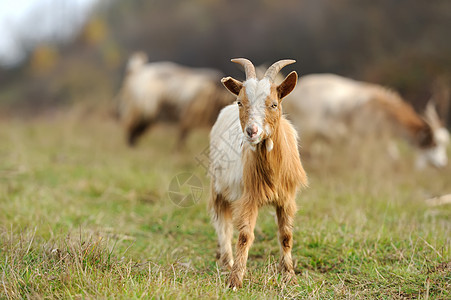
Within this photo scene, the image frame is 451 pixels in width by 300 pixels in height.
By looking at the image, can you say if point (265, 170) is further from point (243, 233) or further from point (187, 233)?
point (187, 233)

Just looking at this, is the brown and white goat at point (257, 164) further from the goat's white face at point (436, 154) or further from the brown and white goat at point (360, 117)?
the goat's white face at point (436, 154)

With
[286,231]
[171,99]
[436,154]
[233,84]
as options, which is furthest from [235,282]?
[171,99]

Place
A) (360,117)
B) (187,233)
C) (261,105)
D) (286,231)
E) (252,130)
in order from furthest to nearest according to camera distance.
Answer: (360,117), (187,233), (286,231), (261,105), (252,130)

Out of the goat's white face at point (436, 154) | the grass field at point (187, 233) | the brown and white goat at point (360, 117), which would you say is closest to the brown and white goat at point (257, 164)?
the grass field at point (187, 233)

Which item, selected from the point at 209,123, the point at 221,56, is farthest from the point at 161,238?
the point at 221,56

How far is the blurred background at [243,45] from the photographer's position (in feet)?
58.2

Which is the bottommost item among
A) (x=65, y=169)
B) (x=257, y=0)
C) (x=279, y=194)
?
(x=65, y=169)

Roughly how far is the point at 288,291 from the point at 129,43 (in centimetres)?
3214

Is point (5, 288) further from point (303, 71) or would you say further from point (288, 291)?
point (303, 71)

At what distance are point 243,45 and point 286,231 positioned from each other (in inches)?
792

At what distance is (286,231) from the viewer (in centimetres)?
371

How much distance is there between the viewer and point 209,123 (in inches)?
396

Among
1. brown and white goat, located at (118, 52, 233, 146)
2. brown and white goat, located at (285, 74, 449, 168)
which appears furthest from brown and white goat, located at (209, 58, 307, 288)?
brown and white goat, located at (118, 52, 233, 146)

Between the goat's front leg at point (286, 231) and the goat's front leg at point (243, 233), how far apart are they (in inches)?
12.5
